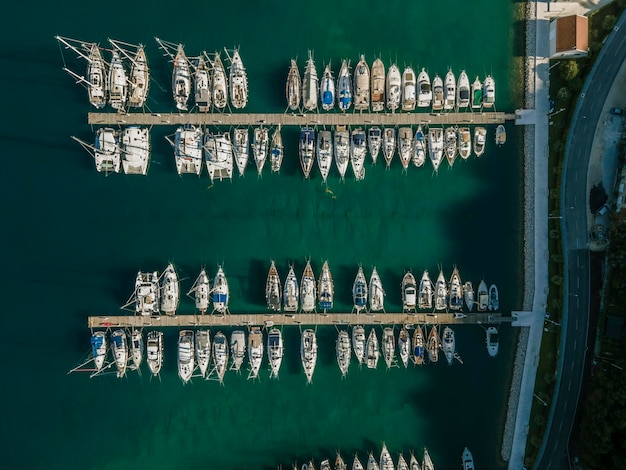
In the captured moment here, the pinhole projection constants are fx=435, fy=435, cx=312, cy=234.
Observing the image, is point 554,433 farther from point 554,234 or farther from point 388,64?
point 388,64

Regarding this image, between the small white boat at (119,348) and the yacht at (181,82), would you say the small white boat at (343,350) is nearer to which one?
the small white boat at (119,348)

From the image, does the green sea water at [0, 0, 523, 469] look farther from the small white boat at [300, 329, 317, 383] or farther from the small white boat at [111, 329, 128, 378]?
the small white boat at [111, 329, 128, 378]

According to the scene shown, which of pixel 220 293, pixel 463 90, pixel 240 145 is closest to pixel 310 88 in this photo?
pixel 240 145

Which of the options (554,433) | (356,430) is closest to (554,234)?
(554,433)

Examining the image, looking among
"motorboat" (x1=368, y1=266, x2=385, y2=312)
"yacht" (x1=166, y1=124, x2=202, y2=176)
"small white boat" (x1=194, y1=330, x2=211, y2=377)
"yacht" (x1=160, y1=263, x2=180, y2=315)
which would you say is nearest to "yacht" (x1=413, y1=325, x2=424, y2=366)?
"motorboat" (x1=368, y1=266, x2=385, y2=312)

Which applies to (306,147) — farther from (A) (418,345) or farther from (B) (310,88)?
(A) (418,345)
